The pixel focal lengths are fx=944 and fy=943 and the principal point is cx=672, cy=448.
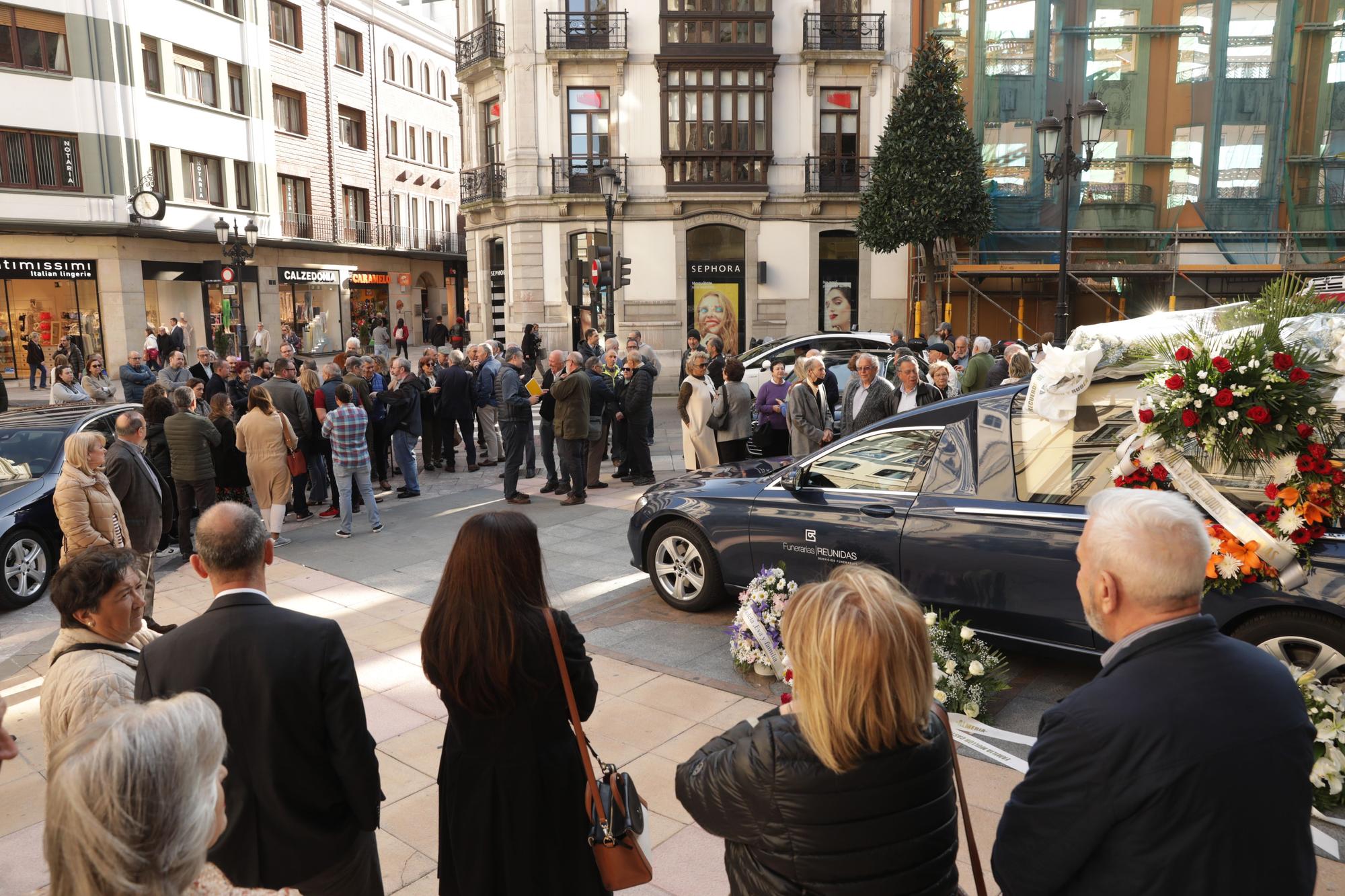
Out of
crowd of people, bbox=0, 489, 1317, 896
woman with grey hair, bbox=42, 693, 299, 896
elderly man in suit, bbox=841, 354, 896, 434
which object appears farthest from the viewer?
A: elderly man in suit, bbox=841, 354, 896, 434

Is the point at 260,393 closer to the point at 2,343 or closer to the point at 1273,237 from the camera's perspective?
the point at 2,343

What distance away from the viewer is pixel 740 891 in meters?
2.24

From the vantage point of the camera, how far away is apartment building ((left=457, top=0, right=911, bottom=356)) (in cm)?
2928

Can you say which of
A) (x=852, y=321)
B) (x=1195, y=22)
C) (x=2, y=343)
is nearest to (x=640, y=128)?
(x=852, y=321)

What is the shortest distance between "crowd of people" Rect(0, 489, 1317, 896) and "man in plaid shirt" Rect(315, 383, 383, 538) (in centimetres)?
708

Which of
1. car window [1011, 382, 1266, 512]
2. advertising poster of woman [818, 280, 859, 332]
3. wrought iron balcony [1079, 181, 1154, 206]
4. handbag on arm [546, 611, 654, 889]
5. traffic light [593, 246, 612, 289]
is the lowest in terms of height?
handbag on arm [546, 611, 654, 889]

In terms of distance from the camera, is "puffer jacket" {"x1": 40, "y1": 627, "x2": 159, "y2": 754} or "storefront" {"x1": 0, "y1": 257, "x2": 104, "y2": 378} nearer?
"puffer jacket" {"x1": 40, "y1": 627, "x2": 159, "y2": 754}

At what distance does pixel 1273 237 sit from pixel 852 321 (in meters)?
11.8

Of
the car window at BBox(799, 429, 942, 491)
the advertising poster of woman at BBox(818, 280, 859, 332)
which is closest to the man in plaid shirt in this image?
the car window at BBox(799, 429, 942, 491)

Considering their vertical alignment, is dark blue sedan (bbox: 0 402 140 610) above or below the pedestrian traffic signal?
below

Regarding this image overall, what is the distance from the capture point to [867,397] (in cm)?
998

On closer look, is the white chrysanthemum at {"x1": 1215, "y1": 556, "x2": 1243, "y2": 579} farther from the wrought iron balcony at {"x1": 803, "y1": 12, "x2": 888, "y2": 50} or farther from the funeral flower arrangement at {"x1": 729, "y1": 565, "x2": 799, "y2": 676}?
the wrought iron balcony at {"x1": 803, "y1": 12, "x2": 888, "y2": 50}

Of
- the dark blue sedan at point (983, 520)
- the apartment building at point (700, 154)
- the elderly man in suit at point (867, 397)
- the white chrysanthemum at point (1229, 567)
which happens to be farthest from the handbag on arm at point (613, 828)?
the apartment building at point (700, 154)

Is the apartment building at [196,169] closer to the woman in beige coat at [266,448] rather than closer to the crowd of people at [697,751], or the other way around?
the woman in beige coat at [266,448]
